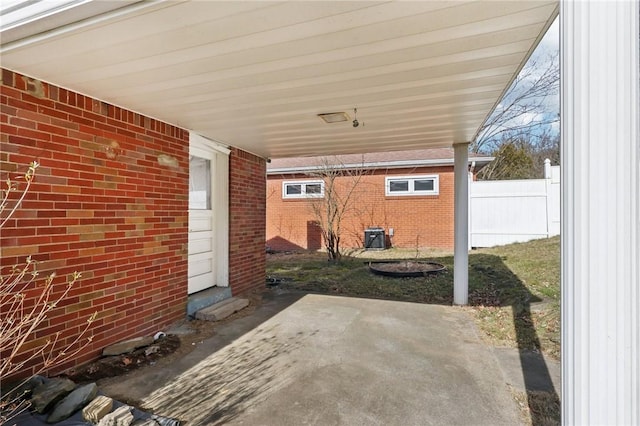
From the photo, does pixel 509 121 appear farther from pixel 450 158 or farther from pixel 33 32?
pixel 33 32

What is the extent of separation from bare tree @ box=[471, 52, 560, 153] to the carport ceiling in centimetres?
1215

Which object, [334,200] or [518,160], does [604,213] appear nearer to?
[334,200]

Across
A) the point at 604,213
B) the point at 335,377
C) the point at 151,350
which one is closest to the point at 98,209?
the point at 151,350

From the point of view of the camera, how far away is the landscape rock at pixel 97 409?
85.5 inches

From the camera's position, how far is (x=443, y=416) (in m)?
2.39

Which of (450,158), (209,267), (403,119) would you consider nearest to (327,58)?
(403,119)

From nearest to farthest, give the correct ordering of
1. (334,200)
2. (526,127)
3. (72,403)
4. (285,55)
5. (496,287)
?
(72,403) → (285,55) → (496,287) → (334,200) → (526,127)

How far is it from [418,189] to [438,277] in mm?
5256

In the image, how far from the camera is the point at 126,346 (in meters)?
3.45

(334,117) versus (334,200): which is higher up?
(334,117)

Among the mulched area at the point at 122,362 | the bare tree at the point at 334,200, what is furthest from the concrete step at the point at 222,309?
the bare tree at the point at 334,200

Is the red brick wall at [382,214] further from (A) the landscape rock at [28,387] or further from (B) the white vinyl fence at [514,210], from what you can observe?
(A) the landscape rock at [28,387]

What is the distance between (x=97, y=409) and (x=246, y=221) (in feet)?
13.5

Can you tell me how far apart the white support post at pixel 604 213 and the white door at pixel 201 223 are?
4.74 meters
